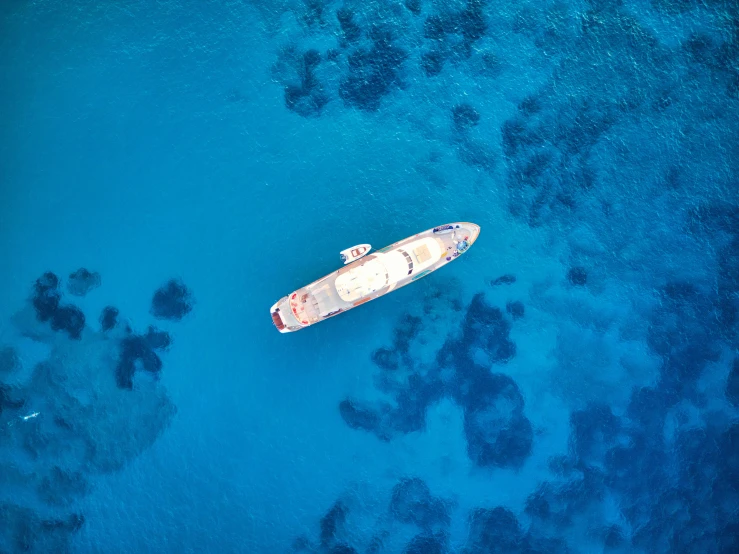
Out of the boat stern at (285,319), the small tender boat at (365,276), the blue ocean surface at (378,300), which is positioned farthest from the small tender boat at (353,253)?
the boat stern at (285,319)

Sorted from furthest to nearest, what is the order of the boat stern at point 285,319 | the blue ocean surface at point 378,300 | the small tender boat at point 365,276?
the blue ocean surface at point 378,300
the boat stern at point 285,319
the small tender boat at point 365,276

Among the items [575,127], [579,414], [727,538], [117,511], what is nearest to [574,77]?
[575,127]

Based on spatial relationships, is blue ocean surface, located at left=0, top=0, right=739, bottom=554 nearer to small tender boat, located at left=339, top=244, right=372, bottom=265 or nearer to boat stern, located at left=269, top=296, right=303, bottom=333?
small tender boat, located at left=339, top=244, right=372, bottom=265

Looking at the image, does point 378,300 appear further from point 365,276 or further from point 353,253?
point 353,253

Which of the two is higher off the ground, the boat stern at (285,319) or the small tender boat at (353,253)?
the small tender boat at (353,253)

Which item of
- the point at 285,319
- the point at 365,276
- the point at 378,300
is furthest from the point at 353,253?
the point at 285,319

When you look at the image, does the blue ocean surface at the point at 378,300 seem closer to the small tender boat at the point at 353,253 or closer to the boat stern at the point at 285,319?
the small tender boat at the point at 353,253

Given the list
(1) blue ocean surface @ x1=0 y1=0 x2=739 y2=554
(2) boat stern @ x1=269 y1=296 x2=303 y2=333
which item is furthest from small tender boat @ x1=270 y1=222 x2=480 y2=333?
(1) blue ocean surface @ x1=0 y1=0 x2=739 y2=554
